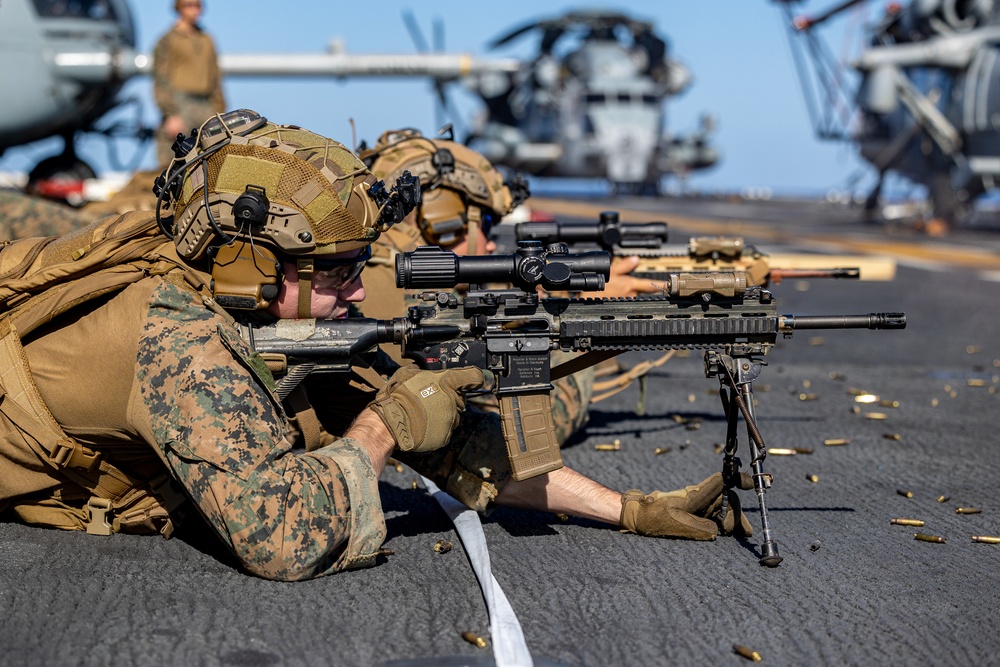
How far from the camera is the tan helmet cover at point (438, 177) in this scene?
6.32 meters

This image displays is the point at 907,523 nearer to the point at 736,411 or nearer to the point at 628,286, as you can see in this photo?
the point at 736,411

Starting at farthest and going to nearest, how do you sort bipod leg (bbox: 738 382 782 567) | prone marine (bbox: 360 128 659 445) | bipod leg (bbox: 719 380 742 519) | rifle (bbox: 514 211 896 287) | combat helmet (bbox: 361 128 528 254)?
rifle (bbox: 514 211 896 287) < combat helmet (bbox: 361 128 528 254) < prone marine (bbox: 360 128 659 445) < bipod leg (bbox: 719 380 742 519) < bipod leg (bbox: 738 382 782 567)

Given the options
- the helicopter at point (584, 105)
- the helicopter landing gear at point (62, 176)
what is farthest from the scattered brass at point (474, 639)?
the helicopter at point (584, 105)

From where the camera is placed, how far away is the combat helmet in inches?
249

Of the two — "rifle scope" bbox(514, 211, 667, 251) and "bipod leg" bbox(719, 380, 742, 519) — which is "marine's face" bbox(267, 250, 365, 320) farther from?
"rifle scope" bbox(514, 211, 667, 251)

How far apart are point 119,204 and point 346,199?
27.1ft

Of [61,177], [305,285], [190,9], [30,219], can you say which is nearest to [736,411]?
[305,285]

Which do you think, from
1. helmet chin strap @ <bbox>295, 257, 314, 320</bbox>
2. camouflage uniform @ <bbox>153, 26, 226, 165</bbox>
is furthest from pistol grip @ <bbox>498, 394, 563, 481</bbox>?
camouflage uniform @ <bbox>153, 26, 226, 165</bbox>

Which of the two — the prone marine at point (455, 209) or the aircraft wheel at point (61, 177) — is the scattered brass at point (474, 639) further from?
the aircraft wheel at point (61, 177)

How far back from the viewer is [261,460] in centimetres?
367

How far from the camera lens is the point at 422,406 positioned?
13.4 feet

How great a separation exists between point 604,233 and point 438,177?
1219 millimetres

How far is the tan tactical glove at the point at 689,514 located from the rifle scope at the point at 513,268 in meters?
0.87

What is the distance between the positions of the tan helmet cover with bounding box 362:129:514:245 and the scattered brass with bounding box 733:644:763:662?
345cm
